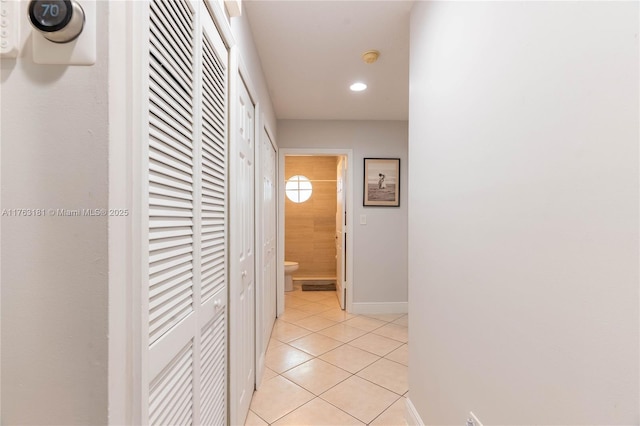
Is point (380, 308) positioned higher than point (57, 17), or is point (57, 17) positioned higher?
point (57, 17)

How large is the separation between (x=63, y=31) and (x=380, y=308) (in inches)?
149

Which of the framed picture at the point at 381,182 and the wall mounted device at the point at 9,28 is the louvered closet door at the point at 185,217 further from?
the framed picture at the point at 381,182

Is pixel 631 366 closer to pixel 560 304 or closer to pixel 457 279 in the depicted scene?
pixel 560 304

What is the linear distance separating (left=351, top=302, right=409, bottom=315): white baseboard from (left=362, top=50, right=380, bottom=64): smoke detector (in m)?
2.73

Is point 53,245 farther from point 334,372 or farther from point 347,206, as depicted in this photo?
point 347,206

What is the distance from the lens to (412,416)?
168 cm

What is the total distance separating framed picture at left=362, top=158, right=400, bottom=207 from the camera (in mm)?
3758

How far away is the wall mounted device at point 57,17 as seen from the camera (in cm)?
52

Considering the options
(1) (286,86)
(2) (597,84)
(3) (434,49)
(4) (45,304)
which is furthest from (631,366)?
(1) (286,86)

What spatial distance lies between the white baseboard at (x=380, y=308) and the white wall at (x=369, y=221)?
25mm

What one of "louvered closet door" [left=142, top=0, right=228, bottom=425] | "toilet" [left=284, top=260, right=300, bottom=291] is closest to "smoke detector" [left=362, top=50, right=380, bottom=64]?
"louvered closet door" [left=142, top=0, right=228, bottom=425]

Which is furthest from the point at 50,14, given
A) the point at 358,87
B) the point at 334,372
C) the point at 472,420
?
the point at 358,87

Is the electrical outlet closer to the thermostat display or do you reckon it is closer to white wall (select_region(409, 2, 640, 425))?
white wall (select_region(409, 2, 640, 425))

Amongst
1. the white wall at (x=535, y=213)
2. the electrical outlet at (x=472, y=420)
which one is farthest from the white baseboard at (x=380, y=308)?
the electrical outlet at (x=472, y=420)
